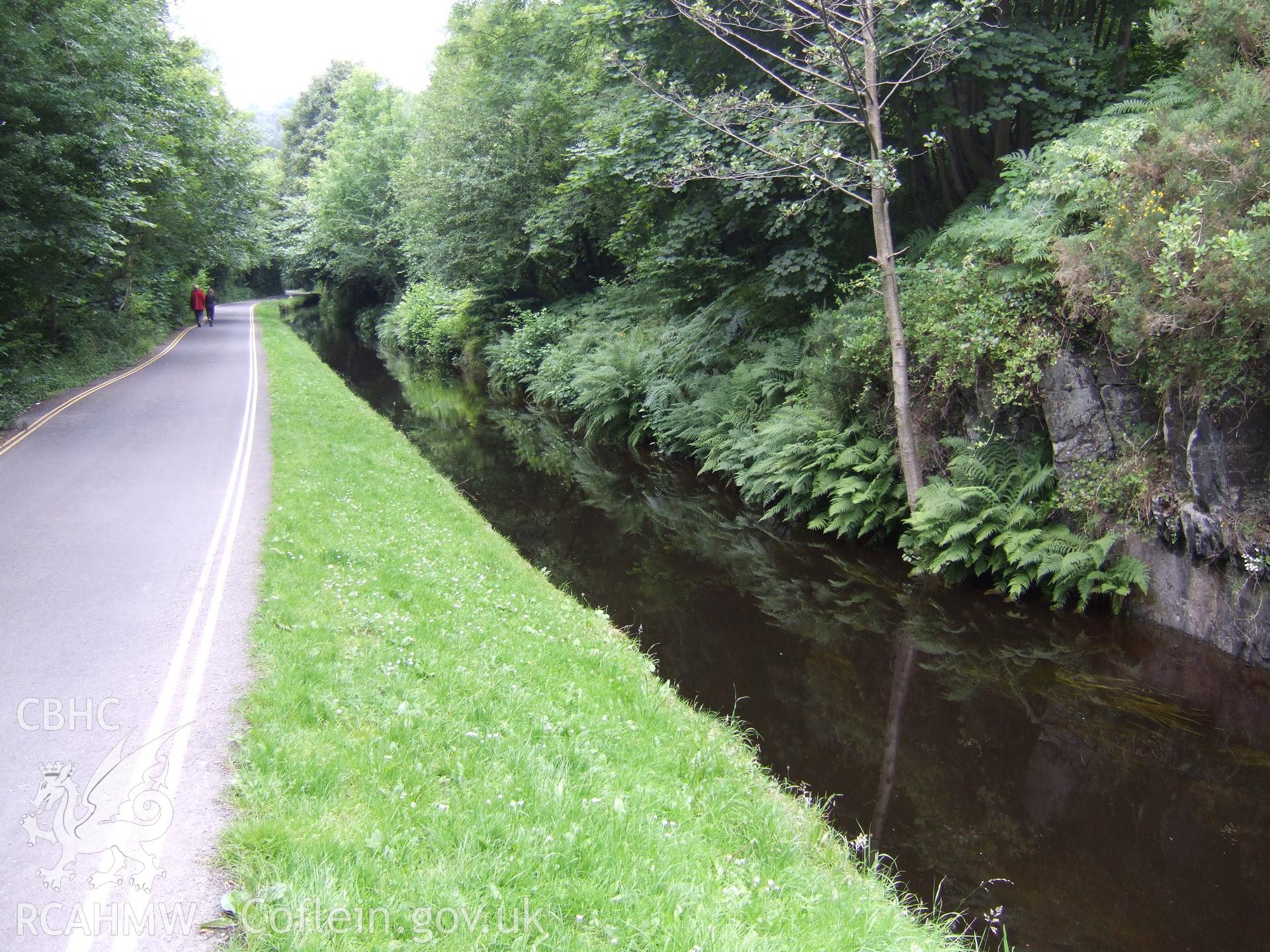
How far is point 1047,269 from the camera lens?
10602 millimetres

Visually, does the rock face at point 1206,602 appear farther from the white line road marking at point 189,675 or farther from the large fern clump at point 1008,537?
the white line road marking at point 189,675

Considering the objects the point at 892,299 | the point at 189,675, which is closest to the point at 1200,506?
the point at 892,299

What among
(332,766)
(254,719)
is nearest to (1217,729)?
(332,766)

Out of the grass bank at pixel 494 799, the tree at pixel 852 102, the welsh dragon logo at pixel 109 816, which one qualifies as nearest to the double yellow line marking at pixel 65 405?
the grass bank at pixel 494 799

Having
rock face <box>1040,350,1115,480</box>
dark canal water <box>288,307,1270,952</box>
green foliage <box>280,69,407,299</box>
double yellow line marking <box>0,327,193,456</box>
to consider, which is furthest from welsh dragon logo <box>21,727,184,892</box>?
green foliage <box>280,69,407,299</box>

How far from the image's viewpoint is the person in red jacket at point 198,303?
40219 mm

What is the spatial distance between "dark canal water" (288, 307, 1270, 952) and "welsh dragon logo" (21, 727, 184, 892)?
498cm

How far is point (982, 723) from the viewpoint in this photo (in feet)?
26.5

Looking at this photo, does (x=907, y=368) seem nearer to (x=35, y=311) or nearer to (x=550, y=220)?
(x=550, y=220)

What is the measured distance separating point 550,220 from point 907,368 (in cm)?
1698

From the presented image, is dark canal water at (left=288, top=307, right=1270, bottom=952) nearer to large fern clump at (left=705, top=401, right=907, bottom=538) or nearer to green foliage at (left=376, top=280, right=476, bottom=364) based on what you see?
large fern clump at (left=705, top=401, right=907, bottom=538)

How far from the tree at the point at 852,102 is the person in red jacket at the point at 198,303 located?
34.8 meters

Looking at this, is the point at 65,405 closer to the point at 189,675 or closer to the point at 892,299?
the point at 189,675

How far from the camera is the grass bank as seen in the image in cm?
394
